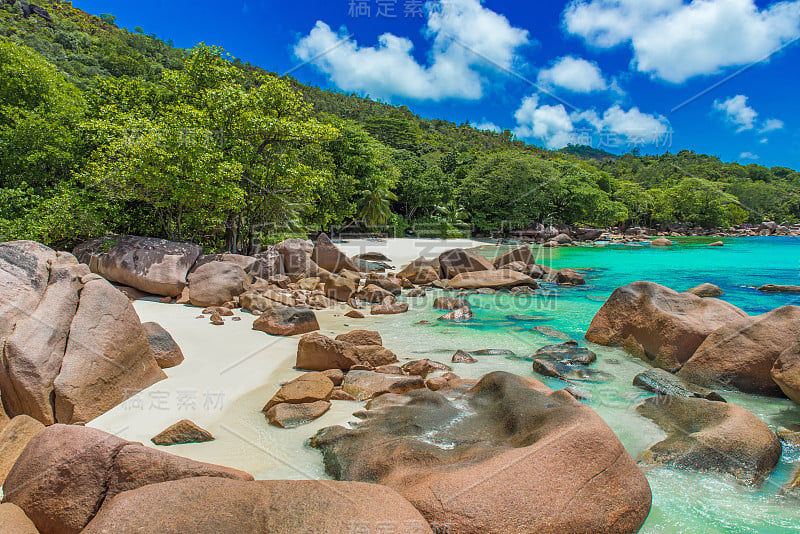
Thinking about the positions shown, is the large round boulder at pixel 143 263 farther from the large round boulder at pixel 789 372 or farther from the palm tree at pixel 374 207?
the palm tree at pixel 374 207

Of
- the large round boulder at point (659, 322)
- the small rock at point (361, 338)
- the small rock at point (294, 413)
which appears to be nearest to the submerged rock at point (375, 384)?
the small rock at point (294, 413)

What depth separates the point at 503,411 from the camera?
4395 millimetres

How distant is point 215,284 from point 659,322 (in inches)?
376

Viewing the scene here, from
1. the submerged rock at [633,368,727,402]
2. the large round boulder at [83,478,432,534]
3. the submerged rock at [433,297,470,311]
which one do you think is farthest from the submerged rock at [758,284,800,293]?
the large round boulder at [83,478,432,534]

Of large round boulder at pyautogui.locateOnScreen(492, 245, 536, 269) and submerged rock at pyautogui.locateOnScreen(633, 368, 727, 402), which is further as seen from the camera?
large round boulder at pyautogui.locateOnScreen(492, 245, 536, 269)

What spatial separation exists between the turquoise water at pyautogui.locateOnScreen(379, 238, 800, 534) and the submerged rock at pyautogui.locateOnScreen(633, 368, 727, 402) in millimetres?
168

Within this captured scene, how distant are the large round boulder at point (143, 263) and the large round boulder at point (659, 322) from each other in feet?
32.1

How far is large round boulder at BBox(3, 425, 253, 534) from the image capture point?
275 cm

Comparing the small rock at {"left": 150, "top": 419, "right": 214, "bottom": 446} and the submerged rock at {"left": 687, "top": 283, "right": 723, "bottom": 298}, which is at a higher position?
the submerged rock at {"left": 687, "top": 283, "right": 723, "bottom": 298}

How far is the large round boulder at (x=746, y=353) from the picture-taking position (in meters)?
6.07

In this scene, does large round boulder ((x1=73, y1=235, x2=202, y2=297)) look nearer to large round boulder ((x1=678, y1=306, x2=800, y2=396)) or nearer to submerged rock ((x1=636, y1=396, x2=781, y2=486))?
submerged rock ((x1=636, y1=396, x2=781, y2=486))

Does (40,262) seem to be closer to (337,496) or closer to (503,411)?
(337,496)

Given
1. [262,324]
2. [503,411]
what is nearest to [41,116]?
[262,324]

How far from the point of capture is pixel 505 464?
3127 millimetres
